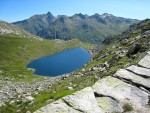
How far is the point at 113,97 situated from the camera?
47.1 feet

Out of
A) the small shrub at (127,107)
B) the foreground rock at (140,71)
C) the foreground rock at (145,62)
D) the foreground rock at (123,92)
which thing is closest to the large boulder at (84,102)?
the foreground rock at (123,92)

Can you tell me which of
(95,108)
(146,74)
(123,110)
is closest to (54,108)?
(95,108)

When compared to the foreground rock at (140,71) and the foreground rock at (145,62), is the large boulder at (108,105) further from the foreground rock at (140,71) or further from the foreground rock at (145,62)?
the foreground rock at (145,62)

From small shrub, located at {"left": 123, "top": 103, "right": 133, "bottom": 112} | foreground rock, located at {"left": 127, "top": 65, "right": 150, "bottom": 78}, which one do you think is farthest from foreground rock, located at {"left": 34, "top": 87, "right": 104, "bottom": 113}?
foreground rock, located at {"left": 127, "top": 65, "right": 150, "bottom": 78}

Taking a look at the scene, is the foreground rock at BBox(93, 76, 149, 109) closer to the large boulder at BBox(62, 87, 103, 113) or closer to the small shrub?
the small shrub

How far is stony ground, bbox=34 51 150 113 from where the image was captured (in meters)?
12.6

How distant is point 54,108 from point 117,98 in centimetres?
404

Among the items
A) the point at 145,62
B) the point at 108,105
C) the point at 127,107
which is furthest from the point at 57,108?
the point at 145,62

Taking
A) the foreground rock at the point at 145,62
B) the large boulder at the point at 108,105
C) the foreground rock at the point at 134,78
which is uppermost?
the foreground rock at the point at 145,62

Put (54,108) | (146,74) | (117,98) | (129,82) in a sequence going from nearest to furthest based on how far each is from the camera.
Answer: (54,108)
(117,98)
(129,82)
(146,74)

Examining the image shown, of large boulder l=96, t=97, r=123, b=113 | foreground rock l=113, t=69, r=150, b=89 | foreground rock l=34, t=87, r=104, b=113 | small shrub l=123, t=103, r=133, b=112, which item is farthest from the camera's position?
foreground rock l=113, t=69, r=150, b=89

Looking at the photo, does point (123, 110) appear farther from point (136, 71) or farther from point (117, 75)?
point (136, 71)

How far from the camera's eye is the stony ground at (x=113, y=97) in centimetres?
1255

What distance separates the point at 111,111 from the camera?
1309 cm
